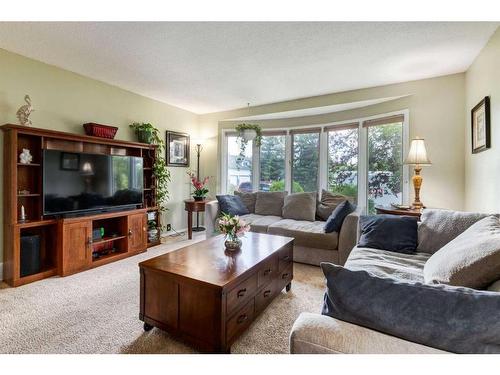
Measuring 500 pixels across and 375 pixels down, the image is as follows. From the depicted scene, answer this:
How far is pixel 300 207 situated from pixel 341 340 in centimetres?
310

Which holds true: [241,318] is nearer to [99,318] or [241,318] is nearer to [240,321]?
[240,321]

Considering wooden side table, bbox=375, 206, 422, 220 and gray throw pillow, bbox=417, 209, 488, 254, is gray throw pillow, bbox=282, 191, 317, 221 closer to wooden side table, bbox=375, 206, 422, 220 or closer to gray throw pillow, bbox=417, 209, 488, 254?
wooden side table, bbox=375, 206, 422, 220

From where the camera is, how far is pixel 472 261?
4.01 ft

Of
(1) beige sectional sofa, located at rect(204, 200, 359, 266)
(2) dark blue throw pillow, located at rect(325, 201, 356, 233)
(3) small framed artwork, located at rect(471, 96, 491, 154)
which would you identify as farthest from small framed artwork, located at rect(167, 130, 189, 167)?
(3) small framed artwork, located at rect(471, 96, 491, 154)

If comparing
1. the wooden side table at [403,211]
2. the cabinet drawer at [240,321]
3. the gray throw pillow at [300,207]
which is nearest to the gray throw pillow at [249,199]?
the gray throw pillow at [300,207]

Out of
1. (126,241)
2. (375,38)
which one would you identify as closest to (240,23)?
(375,38)

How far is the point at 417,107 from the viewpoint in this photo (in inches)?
133

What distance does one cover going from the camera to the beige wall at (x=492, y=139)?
88.0 inches

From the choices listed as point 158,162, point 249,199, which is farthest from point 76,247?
point 249,199

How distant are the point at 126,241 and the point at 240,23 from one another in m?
2.97

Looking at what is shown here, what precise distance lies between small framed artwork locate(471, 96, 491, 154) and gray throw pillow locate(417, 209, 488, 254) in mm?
858

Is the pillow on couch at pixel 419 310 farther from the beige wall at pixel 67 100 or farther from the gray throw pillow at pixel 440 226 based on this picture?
the beige wall at pixel 67 100

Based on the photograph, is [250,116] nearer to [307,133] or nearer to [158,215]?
[307,133]
